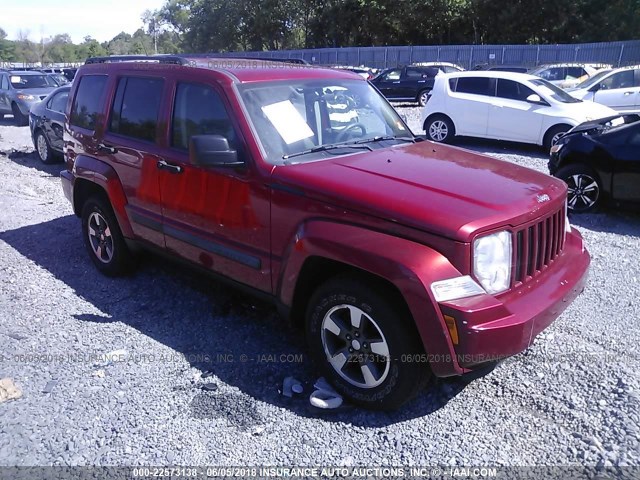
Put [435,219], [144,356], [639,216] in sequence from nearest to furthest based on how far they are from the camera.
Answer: [435,219]
[144,356]
[639,216]

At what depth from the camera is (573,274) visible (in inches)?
140

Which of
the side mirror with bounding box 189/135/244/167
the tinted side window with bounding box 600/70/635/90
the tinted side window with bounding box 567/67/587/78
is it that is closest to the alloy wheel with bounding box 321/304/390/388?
the side mirror with bounding box 189/135/244/167

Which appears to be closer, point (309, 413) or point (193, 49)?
point (309, 413)

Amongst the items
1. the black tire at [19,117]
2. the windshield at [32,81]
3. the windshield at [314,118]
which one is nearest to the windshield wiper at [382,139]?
the windshield at [314,118]

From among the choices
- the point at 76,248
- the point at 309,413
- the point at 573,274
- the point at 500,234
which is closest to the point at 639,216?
the point at 573,274

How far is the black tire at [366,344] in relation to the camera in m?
3.10

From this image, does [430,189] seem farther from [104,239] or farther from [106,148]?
[104,239]

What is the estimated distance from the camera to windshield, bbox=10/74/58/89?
61.1 feet

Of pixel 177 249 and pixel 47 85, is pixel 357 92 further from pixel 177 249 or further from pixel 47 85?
pixel 47 85

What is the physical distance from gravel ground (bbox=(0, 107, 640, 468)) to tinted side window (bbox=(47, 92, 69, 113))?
6624 millimetres

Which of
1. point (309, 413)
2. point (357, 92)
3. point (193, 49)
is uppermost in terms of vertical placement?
point (193, 49)

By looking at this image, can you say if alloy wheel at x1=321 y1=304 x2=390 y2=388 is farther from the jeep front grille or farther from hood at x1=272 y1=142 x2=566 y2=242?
the jeep front grille

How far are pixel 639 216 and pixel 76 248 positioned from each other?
7008mm

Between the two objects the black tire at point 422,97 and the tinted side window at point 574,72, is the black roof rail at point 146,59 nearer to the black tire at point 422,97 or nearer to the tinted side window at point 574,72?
the black tire at point 422,97
